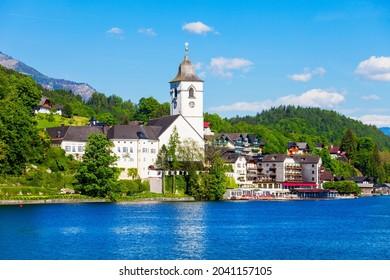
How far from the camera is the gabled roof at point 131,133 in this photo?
9731 centimetres

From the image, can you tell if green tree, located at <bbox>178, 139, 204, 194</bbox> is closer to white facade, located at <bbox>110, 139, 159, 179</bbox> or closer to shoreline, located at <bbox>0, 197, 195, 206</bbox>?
shoreline, located at <bbox>0, 197, 195, 206</bbox>

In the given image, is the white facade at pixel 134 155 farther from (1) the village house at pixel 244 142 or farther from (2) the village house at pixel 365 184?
(2) the village house at pixel 365 184

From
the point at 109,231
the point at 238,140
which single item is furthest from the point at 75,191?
the point at 238,140

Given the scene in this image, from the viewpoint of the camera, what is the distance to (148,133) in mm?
99875

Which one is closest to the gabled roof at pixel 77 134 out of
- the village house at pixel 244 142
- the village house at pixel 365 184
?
the village house at pixel 244 142

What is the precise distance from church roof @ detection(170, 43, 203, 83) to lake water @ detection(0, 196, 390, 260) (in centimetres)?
4076

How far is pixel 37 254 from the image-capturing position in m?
38.1

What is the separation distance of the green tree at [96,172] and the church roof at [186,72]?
2827cm

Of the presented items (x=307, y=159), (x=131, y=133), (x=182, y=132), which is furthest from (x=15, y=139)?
(x=307, y=159)

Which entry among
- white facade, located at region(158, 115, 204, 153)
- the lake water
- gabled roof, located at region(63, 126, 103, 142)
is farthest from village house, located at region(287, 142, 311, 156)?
the lake water

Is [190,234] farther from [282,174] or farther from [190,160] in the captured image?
[282,174]

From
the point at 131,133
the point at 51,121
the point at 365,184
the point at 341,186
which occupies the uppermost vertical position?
the point at 51,121

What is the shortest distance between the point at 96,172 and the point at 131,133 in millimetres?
17936

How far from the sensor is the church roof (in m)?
108
